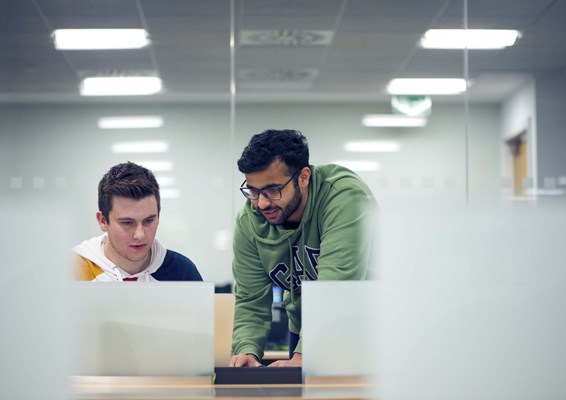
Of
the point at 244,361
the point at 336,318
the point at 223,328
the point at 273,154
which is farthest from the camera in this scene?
the point at 273,154

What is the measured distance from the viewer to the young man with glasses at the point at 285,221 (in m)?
2.54

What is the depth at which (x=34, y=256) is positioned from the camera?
1.47 metres

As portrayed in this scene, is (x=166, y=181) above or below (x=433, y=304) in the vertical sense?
above

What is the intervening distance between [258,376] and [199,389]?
0.16 metres

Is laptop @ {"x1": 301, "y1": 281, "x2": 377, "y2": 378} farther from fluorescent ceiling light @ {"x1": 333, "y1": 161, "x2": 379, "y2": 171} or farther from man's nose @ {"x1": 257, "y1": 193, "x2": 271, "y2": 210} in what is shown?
fluorescent ceiling light @ {"x1": 333, "y1": 161, "x2": 379, "y2": 171}

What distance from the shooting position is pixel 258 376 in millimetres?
1745

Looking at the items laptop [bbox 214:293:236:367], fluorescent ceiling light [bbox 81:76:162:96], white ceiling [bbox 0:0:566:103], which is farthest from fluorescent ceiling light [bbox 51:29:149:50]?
laptop [bbox 214:293:236:367]

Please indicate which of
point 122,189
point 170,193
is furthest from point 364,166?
point 122,189

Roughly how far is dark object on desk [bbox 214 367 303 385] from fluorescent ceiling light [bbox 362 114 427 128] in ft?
8.72

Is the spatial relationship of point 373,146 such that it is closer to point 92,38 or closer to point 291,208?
point 92,38

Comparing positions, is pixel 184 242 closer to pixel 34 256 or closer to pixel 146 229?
pixel 146 229

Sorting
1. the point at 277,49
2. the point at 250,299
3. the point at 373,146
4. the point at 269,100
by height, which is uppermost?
the point at 277,49

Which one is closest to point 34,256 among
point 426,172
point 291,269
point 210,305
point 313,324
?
point 210,305

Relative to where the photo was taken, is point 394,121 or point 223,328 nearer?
point 223,328
